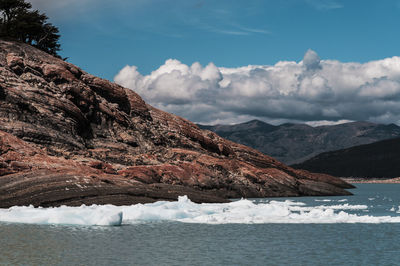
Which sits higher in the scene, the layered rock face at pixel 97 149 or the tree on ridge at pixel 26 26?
the tree on ridge at pixel 26 26

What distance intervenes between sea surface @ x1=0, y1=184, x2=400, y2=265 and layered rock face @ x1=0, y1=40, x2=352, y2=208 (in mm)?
4436

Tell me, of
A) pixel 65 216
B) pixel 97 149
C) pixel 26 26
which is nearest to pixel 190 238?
pixel 65 216

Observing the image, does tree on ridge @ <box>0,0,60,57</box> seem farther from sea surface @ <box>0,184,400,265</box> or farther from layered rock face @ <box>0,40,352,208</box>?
sea surface @ <box>0,184,400,265</box>

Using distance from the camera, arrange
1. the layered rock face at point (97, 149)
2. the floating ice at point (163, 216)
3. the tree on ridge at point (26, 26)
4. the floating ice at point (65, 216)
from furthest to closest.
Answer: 1. the tree on ridge at point (26, 26)
2. the layered rock face at point (97, 149)
3. the floating ice at point (163, 216)
4. the floating ice at point (65, 216)

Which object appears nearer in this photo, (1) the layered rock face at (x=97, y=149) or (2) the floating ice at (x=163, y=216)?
(2) the floating ice at (x=163, y=216)

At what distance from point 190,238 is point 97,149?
109ft

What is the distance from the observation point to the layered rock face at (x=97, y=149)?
1505 inches

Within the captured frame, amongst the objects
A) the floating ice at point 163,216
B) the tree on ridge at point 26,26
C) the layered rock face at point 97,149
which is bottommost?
the floating ice at point 163,216

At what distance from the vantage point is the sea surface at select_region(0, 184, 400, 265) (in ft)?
64.2

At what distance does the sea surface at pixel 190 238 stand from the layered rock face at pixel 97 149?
4.44 m

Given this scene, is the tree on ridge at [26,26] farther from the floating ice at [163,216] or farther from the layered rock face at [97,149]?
the floating ice at [163,216]

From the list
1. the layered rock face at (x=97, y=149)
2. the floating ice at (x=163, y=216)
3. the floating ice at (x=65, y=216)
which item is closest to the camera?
the floating ice at (x=65, y=216)

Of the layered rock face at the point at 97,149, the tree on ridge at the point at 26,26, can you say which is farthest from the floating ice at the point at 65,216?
the tree on ridge at the point at 26,26

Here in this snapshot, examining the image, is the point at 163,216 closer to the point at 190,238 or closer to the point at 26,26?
the point at 190,238
